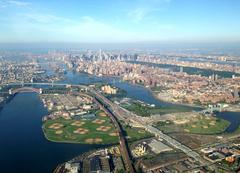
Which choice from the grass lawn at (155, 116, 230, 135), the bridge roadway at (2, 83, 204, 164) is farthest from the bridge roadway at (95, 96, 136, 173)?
the grass lawn at (155, 116, 230, 135)

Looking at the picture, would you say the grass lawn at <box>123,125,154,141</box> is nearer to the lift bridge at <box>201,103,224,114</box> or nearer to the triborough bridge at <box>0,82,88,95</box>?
the lift bridge at <box>201,103,224,114</box>

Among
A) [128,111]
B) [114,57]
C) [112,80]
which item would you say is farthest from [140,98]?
[114,57]

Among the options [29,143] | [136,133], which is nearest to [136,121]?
[136,133]

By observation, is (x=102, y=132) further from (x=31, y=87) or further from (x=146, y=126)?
(x=31, y=87)

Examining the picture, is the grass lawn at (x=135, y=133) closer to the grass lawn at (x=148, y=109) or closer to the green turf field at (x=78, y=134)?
the green turf field at (x=78, y=134)

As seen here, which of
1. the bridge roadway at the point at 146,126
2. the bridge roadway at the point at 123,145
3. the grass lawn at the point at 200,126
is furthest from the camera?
the grass lawn at the point at 200,126

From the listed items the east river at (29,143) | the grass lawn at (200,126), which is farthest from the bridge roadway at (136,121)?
the east river at (29,143)
